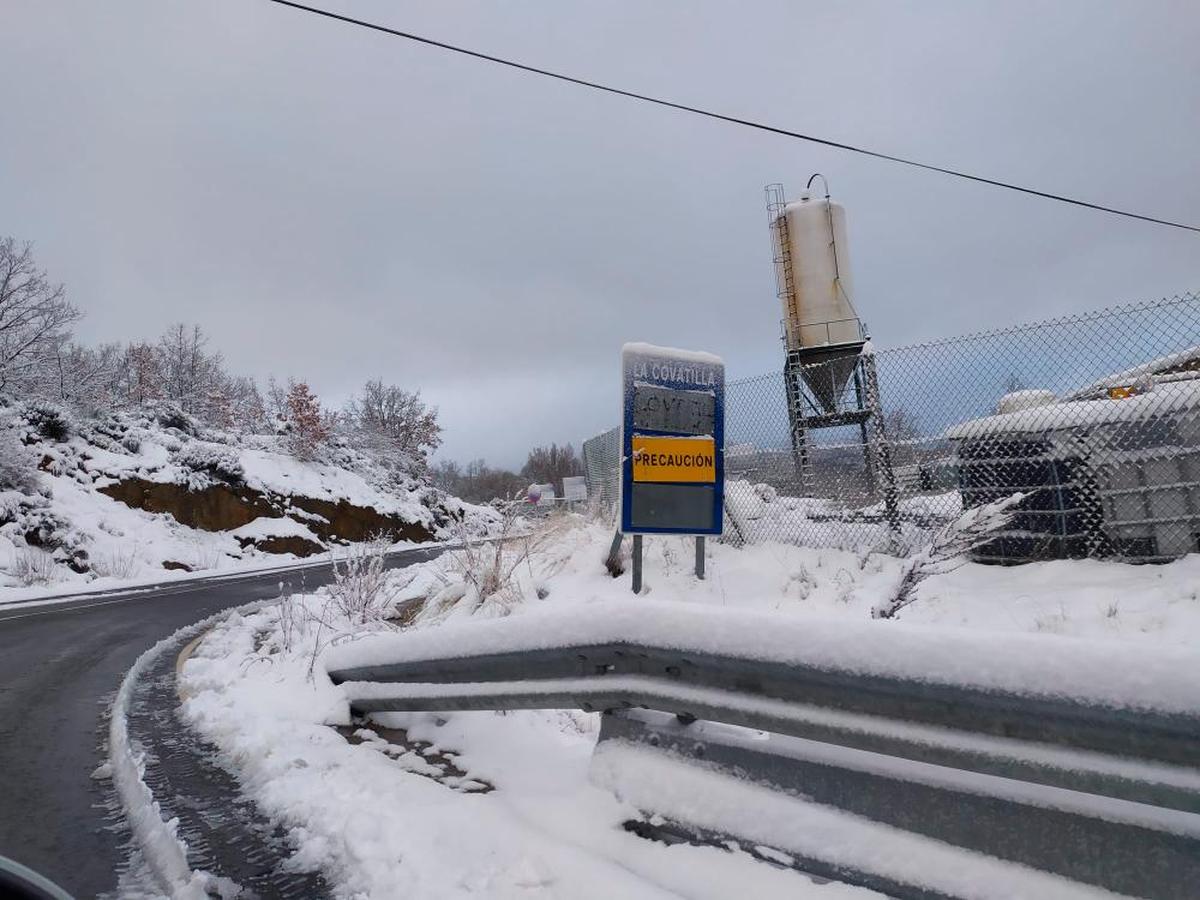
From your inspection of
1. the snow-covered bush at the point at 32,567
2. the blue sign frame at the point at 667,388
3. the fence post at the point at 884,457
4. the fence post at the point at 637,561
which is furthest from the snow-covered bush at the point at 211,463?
the fence post at the point at 884,457

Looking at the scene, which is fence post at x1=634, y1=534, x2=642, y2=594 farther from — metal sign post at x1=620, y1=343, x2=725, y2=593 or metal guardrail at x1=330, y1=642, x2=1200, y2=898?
metal guardrail at x1=330, y1=642, x2=1200, y2=898

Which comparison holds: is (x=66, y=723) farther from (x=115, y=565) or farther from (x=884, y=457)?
(x=115, y=565)

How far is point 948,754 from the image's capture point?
173 centimetres

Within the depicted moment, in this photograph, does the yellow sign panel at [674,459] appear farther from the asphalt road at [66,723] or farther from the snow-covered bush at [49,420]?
the snow-covered bush at [49,420]

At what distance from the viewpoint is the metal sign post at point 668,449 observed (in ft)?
24.1

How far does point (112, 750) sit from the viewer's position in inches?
156

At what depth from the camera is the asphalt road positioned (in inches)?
104

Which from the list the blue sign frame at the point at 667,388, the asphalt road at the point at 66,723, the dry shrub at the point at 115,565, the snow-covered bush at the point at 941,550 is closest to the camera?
the asphalt road at the point at 66,723

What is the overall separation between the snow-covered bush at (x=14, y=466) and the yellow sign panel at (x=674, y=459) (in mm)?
20508

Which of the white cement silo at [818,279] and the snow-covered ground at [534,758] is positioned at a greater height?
the white cement silo at [818,279]

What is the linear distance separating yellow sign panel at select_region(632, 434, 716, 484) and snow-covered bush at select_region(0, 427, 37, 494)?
20508 millimetres

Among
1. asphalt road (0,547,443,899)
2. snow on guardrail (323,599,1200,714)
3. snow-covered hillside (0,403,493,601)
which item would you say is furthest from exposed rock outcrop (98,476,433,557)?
snow on guardrail (323,599,1200,714)

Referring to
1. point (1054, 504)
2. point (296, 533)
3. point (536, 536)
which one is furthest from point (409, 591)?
point (296, 533)

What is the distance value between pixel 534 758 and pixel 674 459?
15.4 ft
